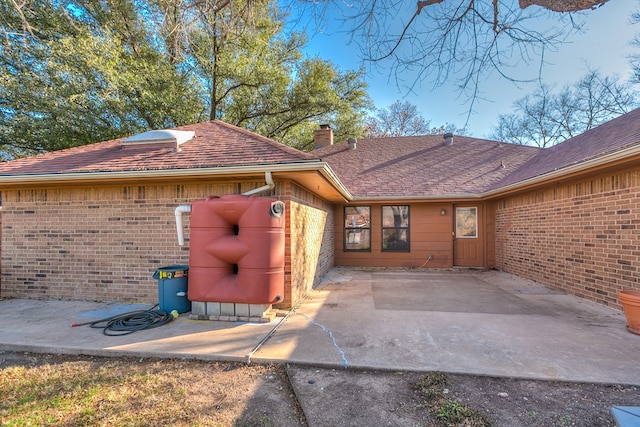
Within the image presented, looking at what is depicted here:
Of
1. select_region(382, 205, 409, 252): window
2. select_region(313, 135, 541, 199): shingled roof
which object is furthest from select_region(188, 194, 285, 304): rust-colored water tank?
select_region(382, 205, 409, 252): window

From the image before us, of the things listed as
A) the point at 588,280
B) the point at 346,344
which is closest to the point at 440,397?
the point at 346,344

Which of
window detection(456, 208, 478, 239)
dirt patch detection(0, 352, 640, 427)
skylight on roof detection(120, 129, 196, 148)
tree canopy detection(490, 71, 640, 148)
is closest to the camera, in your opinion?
dirt patch detection(0, 352, 640, 427)

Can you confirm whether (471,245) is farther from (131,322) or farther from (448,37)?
(131,322)

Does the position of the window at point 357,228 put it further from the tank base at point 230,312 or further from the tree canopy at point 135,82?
the tank base at point 230,312

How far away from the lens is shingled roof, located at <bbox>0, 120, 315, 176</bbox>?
4.97 meters

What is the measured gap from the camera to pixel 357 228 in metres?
10.2

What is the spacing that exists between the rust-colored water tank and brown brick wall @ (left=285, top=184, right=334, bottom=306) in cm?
77

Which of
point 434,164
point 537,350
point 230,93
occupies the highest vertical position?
point 230,93

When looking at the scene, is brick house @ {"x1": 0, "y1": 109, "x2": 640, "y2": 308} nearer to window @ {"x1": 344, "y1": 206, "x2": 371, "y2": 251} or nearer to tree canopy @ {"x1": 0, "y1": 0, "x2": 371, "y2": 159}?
window @ {"x1": 344, "y1": 206, "x2": 371, "y2": 251}

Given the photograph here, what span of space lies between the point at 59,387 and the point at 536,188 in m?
9.12

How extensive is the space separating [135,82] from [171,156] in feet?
25.9

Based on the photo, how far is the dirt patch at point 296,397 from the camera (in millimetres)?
2324

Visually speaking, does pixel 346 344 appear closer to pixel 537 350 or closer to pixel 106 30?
pixel 537 350

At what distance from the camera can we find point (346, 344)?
3.65m
